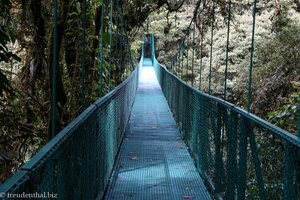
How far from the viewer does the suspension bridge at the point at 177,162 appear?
1.37 metres

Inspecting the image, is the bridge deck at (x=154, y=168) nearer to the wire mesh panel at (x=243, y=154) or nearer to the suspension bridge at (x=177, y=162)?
the suspension bridge at (x=177, y=162)

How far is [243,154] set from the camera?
6.93 ft

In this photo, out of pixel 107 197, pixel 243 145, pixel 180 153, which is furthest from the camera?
pixel 180 153

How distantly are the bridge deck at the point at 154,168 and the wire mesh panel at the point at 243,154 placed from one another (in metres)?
0.16

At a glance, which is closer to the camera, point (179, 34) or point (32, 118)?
point (32, 118)

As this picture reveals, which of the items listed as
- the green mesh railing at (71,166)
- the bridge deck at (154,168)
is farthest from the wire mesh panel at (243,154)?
the green mesh railing at (71,166)

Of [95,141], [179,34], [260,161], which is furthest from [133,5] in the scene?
[179,34]

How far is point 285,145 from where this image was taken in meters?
1.46

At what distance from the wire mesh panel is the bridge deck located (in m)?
0.16

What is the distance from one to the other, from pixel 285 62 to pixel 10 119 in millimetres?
6034

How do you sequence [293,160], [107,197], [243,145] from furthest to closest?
[107,197] → [243,145] → [293,160]

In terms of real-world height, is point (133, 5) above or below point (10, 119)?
above

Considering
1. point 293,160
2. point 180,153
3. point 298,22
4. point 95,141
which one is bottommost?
point 180,153

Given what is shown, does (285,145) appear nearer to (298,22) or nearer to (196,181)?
(196,181)
